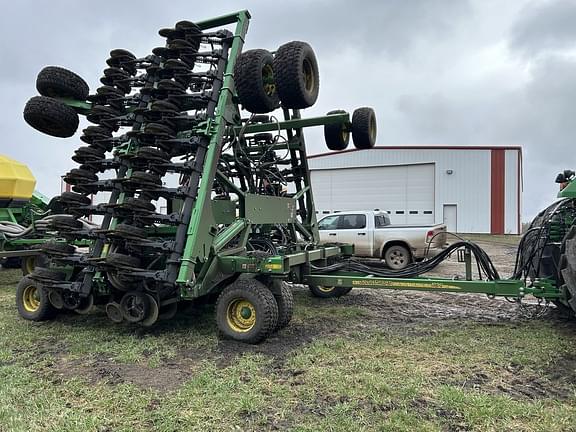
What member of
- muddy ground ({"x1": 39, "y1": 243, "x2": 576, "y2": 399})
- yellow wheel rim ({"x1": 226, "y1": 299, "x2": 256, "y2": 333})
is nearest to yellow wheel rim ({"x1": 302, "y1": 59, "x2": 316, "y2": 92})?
yellow wheel rim ({"x1": 226, "y1": 299, "x2": 256, "y2": 333})

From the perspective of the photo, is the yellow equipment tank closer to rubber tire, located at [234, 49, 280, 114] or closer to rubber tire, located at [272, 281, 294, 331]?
rubber tire, located at [234, 49, 280, 114]

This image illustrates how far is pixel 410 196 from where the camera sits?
96.2 ft

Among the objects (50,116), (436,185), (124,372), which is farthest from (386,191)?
(124,372)

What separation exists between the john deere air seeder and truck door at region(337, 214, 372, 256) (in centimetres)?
544

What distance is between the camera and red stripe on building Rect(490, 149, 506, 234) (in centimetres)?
2775

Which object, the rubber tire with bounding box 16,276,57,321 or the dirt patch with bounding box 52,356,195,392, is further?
the rubber tire with bounding box 16,276,57,321

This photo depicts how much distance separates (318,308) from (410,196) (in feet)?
77.3

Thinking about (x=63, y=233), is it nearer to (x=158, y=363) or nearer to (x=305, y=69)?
(x=158, y=363)

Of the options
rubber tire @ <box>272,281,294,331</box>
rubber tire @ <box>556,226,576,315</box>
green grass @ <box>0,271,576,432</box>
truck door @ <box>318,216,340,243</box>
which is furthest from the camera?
truck door @ <box>318,216,340,243</box>

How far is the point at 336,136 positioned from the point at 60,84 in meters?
4.13

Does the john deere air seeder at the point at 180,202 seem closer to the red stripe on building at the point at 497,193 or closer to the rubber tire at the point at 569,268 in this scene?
the rubber tire at the point at 569,268

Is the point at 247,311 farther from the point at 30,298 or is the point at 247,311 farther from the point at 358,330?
the point at 30,298

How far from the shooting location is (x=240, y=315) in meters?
5.29

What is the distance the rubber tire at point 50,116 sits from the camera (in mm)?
6074
